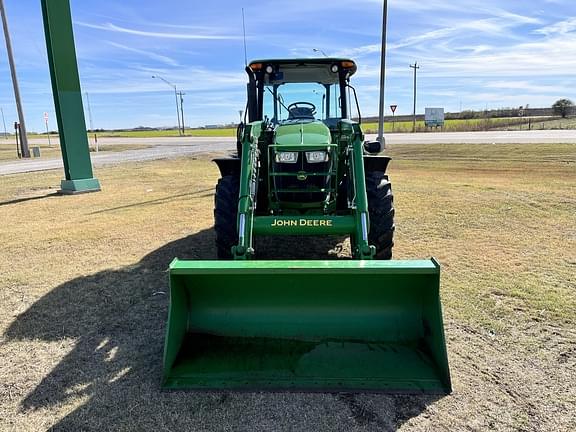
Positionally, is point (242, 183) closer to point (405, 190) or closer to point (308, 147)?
point (308, 147)

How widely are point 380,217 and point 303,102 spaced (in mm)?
2053

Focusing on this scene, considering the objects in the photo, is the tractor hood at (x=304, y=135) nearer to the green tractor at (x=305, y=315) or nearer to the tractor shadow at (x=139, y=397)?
the green tractor at (x=305, y=315)

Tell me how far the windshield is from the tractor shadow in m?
2.94

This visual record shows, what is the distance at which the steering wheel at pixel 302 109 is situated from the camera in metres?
5.92

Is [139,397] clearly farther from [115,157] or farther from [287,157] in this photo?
[115,157]

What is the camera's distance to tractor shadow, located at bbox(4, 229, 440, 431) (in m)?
2.77

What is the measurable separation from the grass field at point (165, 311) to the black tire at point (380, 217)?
77 centimetres

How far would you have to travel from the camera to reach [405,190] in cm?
1054

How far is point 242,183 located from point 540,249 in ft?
13.8

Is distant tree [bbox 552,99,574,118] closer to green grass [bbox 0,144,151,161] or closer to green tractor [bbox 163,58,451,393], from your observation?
green grass [bbox 0,144,151,161]

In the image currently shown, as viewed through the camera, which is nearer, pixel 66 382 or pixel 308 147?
pixel 66 382

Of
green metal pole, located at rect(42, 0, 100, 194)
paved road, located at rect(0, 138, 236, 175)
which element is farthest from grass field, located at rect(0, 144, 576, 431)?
paved road, located at rect(0, 138, 236, 175)

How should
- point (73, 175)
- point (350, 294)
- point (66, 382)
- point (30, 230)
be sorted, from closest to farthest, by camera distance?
1. point (66, 382)
2. point (350, 294)
3. point (30, 230)
4. point (73, 175)

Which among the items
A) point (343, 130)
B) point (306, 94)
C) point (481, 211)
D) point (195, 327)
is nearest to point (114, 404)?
point (195, 327)
